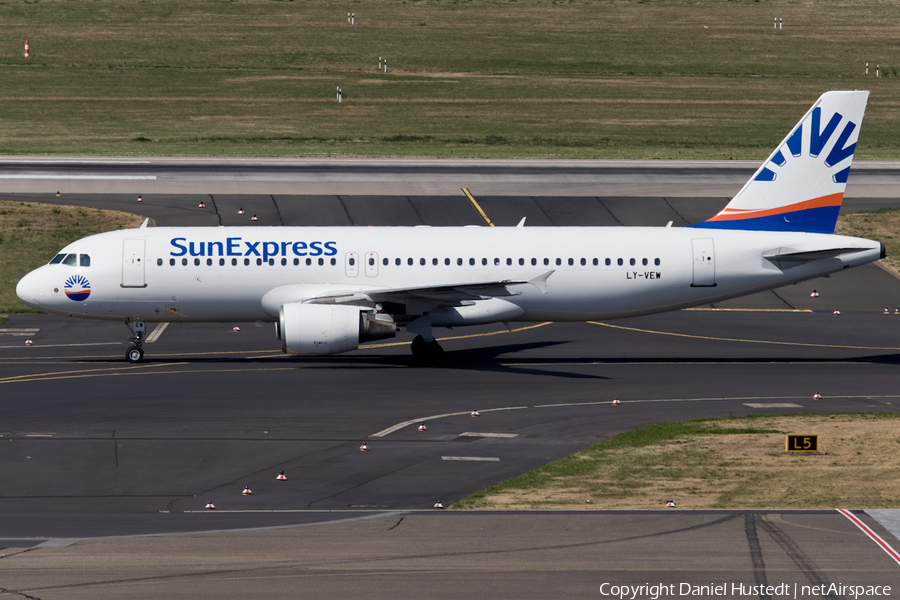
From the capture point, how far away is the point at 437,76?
124688 mm

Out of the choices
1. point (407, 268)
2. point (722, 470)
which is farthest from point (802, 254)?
point (722, 470)

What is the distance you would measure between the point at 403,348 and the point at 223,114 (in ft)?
219

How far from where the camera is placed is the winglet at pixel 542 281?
38438mm

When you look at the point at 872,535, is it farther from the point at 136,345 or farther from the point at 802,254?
the point at 136,345

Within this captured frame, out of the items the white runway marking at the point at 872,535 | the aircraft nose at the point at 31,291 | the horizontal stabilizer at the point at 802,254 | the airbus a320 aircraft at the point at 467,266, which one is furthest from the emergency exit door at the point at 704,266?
the aircraft nose at the point at 31,291

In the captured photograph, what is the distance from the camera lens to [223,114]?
104500mm

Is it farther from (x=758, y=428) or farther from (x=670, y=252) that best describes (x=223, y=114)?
(x=758, y=428)

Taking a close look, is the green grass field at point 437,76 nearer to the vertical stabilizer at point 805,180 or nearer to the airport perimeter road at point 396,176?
the airport perimeter road at point 396,176

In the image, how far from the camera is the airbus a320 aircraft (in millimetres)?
39344

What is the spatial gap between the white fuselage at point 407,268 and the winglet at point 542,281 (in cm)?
19

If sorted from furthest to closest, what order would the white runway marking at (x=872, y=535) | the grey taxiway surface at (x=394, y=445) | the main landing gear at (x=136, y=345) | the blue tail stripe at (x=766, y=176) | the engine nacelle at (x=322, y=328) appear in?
the blue tail stripe at (x=766, y=176) → the main landing gear at (x=136, y=345) → the engine nacelle at (x=322, y=328) → the white runway marking at (x=872, y=535) → the grey taxiway surface at (x=394, y=445)

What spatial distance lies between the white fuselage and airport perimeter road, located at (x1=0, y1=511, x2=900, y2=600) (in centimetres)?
1753

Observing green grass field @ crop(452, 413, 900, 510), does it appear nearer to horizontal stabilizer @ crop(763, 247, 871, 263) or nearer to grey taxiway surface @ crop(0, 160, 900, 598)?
grey taxiway surface @ crop(0, 160, 900, 598)

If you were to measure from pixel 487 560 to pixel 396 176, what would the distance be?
54.0 meters
